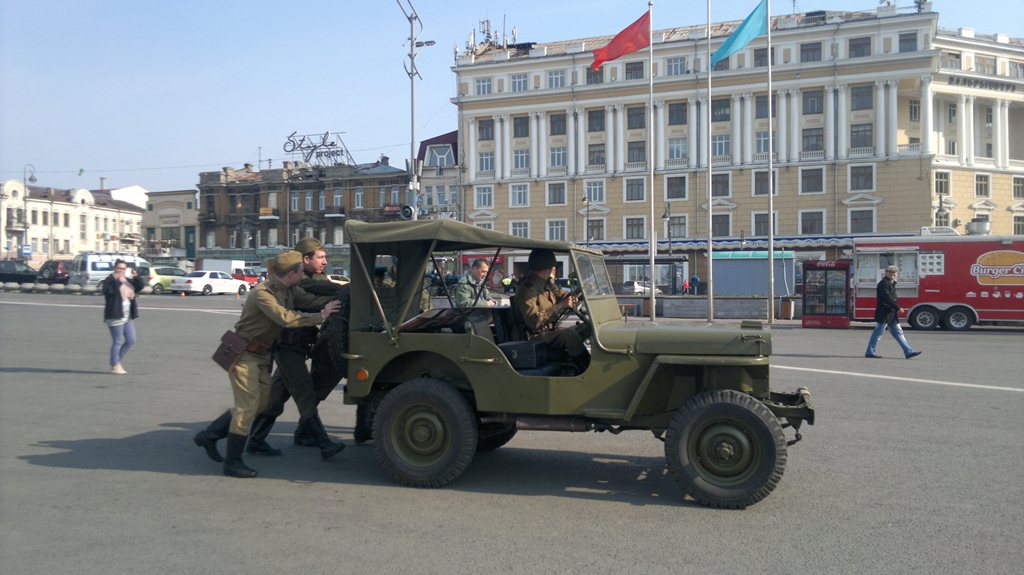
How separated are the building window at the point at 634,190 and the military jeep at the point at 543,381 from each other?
54.9 metres

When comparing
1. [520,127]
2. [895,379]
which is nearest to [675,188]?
[520,127]

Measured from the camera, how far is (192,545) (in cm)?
471

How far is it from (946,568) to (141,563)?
4.56 m

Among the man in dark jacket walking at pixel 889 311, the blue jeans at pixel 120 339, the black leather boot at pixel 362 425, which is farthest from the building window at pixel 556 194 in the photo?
the black leather boot at pixel 362 425

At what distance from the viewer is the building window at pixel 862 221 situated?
54906 millimetres

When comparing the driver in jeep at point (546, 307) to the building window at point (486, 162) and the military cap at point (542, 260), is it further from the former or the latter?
the building window at point (486, 162)

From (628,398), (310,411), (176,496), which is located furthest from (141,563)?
(628,398)

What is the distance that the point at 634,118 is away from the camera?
198 ft

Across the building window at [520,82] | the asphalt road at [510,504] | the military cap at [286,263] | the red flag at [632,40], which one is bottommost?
the asphalt road at [510,504]

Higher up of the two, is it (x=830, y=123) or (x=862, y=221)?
(x=830, y=123)

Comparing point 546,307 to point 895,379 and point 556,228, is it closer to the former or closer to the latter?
point 895,379

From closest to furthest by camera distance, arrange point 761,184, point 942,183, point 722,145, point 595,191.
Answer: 1. point 942,183
2. point 761,184
3. point 722,145
4. point 595,191

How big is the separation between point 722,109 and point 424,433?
186 feet

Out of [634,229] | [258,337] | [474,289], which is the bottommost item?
[258,337]
